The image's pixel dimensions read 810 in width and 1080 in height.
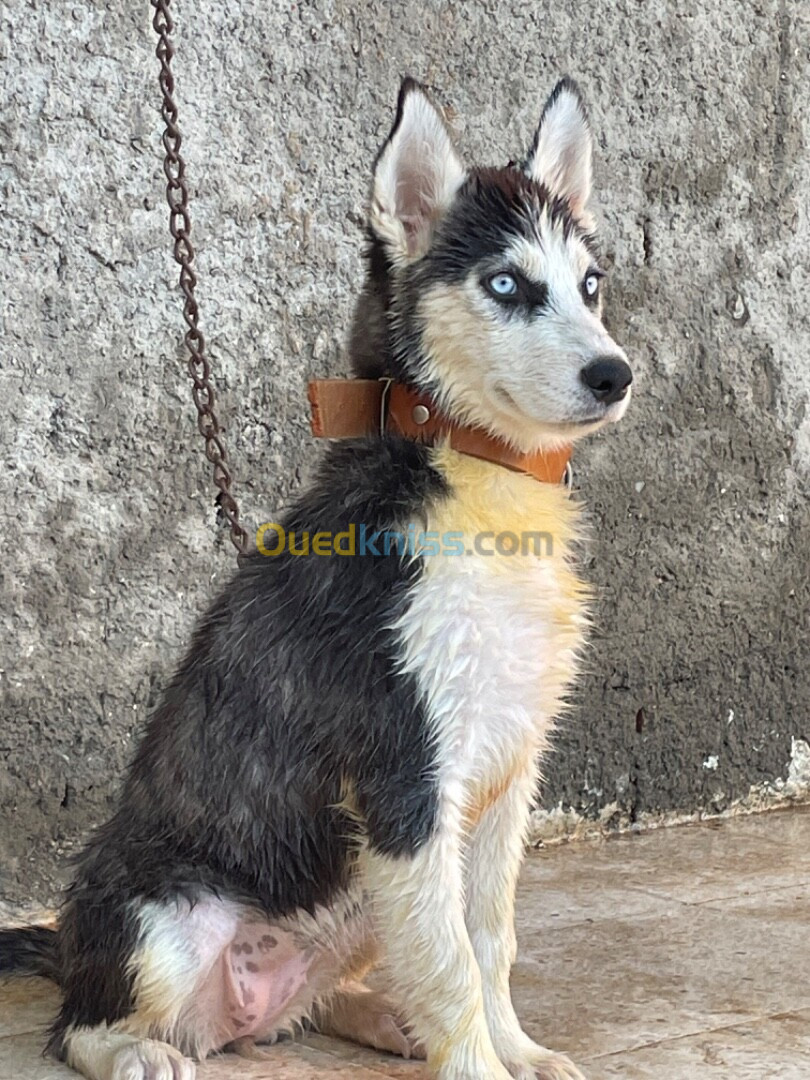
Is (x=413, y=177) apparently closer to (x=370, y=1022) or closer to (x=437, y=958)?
Result: (x=437, y=958)

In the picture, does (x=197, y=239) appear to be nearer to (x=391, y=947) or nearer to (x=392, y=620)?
(x=392, y=620)

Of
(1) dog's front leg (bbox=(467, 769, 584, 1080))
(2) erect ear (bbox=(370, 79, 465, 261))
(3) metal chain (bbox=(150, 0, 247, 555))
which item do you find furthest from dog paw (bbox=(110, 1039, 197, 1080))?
(2) erect ear (bbox=(370, 79, 465, 261))

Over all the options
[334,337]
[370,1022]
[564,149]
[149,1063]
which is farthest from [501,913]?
[334,337]

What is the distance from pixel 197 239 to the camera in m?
3.81

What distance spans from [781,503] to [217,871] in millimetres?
3015

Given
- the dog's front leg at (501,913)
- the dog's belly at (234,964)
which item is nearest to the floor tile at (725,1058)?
the dog's front leg at (501,913)

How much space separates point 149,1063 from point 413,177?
174cm

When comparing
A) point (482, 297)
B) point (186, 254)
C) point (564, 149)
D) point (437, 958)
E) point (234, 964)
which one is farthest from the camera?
point (186, 254)

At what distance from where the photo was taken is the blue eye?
251cm

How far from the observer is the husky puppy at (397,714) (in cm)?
242

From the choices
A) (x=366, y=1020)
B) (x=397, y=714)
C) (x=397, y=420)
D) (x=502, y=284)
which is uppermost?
(x=502, y=284)

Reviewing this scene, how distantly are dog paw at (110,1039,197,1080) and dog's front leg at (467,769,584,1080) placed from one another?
589mm

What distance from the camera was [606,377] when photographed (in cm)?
240

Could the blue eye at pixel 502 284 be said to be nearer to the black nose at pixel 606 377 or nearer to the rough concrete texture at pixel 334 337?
the black nose at pixel 606 377
